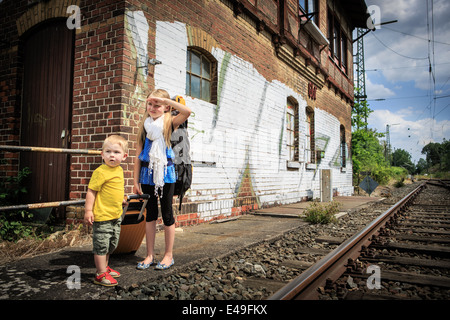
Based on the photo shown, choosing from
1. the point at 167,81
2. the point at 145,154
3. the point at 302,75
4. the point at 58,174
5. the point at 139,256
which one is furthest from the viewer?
the point at 302,75

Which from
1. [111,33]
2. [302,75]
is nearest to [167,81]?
[111,33]

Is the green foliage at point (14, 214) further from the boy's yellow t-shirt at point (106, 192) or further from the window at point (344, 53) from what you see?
the window at point (344, 53)

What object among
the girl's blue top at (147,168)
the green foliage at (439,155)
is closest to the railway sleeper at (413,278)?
the girl's blue top at (147,168)

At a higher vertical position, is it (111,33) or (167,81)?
(111,33)

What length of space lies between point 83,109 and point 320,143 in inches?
350

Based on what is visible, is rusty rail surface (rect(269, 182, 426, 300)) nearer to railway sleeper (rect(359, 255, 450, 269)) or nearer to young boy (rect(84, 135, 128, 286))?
railway sleeper (rect(359, 255, 450, 269))

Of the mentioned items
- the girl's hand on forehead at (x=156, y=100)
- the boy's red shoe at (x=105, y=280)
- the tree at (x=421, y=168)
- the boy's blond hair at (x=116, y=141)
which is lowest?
the boy's red shoe at (x=105, y=280)

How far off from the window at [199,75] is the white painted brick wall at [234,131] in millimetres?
226

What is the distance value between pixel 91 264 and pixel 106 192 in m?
0.85

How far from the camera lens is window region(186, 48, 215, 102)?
5.39 meters

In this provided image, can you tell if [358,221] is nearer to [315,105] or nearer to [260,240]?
[260,240]

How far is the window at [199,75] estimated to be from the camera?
212 inches

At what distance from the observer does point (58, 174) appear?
4.36 meters

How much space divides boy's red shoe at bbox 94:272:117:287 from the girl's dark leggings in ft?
2.09
